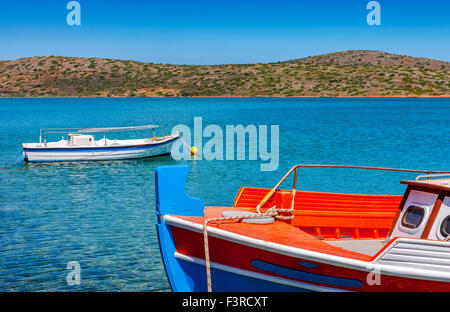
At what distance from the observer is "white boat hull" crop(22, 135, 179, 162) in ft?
113

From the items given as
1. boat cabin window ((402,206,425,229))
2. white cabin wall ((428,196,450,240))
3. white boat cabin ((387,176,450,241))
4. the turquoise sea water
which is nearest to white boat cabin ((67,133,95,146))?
the turquoise sea water

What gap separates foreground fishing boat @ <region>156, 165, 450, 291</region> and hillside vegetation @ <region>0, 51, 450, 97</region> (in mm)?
142761

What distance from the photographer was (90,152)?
35.0m

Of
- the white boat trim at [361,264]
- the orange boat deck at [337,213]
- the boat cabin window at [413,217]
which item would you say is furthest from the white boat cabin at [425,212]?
the orange boat deck at [337,213]

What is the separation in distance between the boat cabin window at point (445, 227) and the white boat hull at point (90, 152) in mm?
28373

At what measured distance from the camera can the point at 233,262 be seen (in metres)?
8.70

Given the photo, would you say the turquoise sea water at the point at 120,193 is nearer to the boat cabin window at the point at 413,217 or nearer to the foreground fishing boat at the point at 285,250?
the foreground fishing boat at the point at 285,250

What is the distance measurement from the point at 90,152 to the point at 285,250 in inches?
1131

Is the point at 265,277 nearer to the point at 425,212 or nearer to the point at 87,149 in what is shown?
the point at 425,212

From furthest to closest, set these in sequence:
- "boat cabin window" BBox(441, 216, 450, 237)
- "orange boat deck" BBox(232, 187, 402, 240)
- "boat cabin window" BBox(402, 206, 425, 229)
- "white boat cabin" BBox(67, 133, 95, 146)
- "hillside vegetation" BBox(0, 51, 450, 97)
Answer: "hillside vegetation" BBox(0, 51, 450, 97)
"white boat cabin" BBox(67, 133, 95, 146)
"orange boat deck" BBox(232, 187, 402, 240)
"boat cabin window" BBox(402, 206, 425, 229)
"boat cabin window" BBox(441, 216, 450, 237)

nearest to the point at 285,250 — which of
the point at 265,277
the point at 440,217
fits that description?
the point at 265,277

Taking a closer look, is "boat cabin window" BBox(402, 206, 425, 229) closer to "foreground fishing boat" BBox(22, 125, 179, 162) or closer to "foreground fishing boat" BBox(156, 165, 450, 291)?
"foreground fishing boat" BBox(156, 165, 450, 291)

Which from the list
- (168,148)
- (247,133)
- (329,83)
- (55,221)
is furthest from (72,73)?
(55,221)
